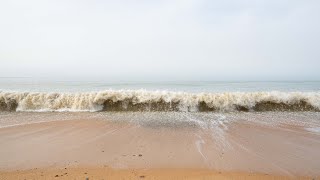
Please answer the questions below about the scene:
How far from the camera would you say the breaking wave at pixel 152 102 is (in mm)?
11758

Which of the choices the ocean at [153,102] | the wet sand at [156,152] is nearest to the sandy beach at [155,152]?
the wet sand at [156,152]

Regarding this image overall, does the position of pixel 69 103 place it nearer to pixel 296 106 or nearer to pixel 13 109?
pixel 13 109

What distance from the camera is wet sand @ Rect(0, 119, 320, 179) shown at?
4344mm

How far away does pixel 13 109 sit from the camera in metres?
11.6

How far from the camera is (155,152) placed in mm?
5367

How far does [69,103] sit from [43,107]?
1.07 meters

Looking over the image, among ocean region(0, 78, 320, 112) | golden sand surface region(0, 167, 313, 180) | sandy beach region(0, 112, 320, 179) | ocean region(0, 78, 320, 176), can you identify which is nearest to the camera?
golden sand surface region(0, 167, 313, 180)

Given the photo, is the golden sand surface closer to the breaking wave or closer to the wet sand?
the wet sand

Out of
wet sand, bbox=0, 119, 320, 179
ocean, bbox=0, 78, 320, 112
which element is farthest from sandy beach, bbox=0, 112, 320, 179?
ocean, bbox=0, 78, 320, 112

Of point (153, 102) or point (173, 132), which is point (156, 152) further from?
point (153, 102)

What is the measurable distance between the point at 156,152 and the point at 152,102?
265 inches

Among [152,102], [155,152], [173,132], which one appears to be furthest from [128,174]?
[152,102]

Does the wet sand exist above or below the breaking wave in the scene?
below

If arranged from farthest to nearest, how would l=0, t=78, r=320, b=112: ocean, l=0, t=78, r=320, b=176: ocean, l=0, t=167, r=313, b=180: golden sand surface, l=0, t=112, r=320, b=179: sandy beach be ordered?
l=0, t=78, r=320, b=112: ocean < l=0, t=78, r=320, b=176: ocean < l=0, t=112, r=320, b=179: sandy beach < l=0, t=167, r=313, b=180: golden sand surface
